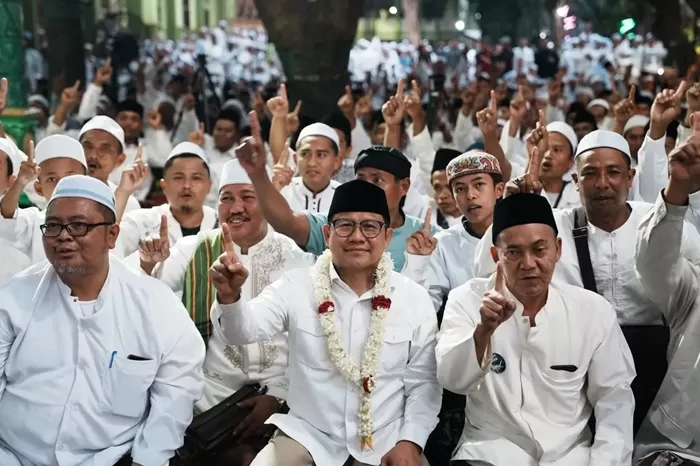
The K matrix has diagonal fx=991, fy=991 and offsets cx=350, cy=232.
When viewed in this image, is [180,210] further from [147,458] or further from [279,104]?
[147,458]

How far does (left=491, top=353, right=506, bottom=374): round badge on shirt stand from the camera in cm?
381

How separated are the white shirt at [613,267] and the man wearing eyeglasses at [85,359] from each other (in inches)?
62.2

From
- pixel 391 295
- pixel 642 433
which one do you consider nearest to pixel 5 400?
pixel 391 295

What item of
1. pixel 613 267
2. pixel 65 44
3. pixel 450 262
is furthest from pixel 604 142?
pixel 65 44

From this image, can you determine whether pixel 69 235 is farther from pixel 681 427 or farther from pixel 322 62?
pixel 322 62

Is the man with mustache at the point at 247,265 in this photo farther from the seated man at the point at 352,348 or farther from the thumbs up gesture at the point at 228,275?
the thumbs up gesture at the point at 228,275

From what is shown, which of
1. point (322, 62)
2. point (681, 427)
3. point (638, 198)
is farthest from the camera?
point (322, 62)

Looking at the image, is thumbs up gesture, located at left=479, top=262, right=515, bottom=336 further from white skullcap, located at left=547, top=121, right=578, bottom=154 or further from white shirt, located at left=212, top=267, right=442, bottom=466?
white skullcap, located at left=547, top=121, right=578, bottom=154

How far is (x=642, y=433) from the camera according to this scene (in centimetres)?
407

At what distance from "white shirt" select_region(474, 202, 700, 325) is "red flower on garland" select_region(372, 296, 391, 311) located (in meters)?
0.76

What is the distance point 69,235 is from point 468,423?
1697mm

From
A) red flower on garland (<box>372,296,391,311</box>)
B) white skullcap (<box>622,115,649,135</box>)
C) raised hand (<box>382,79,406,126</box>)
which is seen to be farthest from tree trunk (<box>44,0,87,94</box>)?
red flower on garland (<box>372,296,391,311</box>)

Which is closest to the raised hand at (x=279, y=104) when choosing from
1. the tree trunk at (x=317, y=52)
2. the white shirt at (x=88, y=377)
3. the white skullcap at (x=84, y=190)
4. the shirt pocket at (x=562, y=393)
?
the white skullcap at (x=84, y=190)

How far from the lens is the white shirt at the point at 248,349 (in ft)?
15.0
